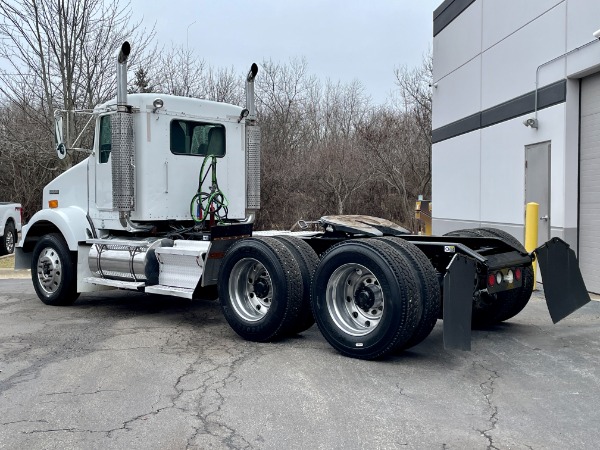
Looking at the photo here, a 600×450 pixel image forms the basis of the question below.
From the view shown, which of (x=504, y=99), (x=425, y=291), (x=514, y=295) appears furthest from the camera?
(x=504, y=99)

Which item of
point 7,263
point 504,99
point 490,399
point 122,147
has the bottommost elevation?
point 490,399

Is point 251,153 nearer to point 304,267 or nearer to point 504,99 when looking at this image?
point 304,267

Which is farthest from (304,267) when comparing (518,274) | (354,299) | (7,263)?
(7,263)

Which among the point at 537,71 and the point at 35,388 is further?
the point at 537,71

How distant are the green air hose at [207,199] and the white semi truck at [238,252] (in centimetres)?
2

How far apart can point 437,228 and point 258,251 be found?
11.4m

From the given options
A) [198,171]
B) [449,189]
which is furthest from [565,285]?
[449,189]

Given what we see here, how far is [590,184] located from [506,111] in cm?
317

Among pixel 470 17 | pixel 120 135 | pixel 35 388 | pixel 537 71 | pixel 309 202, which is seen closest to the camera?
pixel 35 388

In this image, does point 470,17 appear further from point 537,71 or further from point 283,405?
point 283,405

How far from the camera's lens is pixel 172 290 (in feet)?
24.9

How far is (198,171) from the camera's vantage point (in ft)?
29.0

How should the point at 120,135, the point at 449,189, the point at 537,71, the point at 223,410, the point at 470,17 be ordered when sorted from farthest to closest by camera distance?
the point at 449,189 → the point at 470,17 → the point at 537,71 → the point at 120,135 → the point at 223,410

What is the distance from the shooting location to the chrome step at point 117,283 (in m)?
7.98
